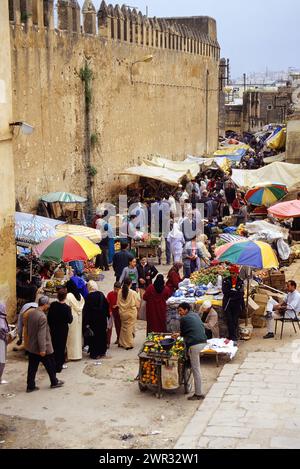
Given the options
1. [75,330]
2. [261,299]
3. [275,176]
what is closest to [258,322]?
[261,299]

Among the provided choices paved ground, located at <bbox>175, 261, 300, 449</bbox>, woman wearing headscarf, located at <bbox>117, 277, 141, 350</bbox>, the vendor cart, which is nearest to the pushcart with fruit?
paved ground, located at <bbox>175, 261, 300, 449</bbox>

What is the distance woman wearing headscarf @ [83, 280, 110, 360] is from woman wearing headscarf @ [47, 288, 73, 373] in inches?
27.6

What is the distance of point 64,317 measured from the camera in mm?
9562

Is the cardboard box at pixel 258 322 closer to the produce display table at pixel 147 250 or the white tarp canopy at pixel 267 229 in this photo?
the white tarp canopy at pixel 267 229

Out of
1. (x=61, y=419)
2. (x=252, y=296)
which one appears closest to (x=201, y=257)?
(x=252, y=296)

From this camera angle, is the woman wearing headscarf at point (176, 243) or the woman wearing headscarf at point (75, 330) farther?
the woman wearing headscarf at point (176, 243)

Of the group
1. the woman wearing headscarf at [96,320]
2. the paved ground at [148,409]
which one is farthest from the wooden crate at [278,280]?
the woman wearing headscarf at [96,320]

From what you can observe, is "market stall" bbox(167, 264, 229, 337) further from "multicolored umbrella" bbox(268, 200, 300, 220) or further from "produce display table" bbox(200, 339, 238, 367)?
"multicolored umbrella" bbox(268, 200, 300, 220)

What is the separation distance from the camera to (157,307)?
10.9m

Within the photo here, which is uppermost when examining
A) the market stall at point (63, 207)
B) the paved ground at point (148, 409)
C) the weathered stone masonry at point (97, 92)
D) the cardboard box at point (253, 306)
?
the weathered stone masonry at point (97, 92)

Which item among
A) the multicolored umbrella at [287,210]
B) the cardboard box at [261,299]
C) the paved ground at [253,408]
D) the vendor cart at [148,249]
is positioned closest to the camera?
the paved ground at [253,408]

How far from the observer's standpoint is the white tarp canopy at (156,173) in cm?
2173

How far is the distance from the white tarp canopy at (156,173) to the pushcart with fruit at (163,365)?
1291cm

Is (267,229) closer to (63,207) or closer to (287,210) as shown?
(287,210)
